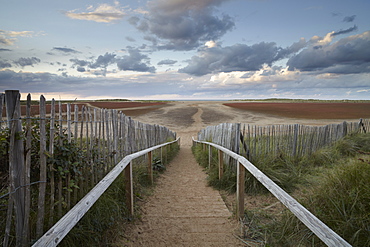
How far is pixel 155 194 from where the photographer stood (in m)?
5.30

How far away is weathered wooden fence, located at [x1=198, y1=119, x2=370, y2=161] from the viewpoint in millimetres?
6540

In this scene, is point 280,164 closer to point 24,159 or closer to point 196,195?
point 196,195

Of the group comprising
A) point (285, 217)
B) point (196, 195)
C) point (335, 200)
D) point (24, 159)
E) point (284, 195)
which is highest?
point (24, 159)

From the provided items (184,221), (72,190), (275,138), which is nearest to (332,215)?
(184,221)

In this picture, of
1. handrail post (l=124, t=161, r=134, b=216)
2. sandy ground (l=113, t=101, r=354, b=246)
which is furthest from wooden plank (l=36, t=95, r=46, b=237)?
handrail post (l=124, t=161, r=134, b=216)

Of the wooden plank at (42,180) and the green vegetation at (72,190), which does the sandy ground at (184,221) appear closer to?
the green vegetation at (72,190)

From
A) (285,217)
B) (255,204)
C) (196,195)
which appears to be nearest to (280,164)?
(255,204)

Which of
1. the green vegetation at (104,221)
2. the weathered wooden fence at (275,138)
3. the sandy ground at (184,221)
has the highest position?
the weathered wooden fence at (275,138)

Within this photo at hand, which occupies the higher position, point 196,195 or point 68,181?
point 68,181

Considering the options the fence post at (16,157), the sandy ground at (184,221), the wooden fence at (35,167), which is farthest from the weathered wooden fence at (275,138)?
the fence post at (16,157)

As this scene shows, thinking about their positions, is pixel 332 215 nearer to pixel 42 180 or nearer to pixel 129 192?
pixel 129 192

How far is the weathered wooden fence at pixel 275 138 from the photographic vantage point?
21.5 ft

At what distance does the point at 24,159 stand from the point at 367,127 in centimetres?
1628

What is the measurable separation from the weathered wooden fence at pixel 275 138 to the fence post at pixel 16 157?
512cm
